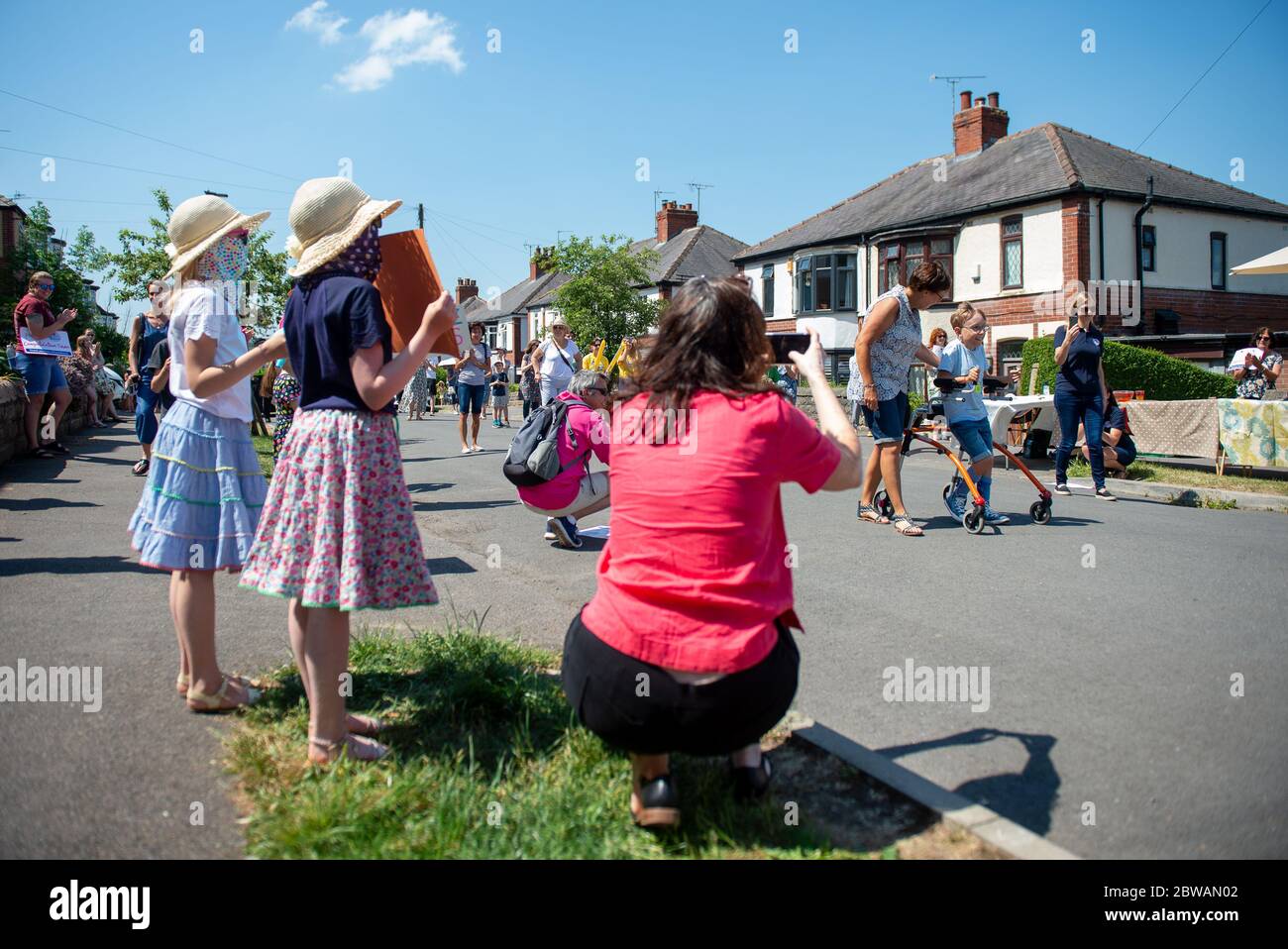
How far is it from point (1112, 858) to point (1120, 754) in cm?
83

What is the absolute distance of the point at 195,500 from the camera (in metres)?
3.47

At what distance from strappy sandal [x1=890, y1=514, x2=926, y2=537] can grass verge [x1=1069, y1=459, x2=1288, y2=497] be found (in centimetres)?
453

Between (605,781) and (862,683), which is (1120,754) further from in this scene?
(605,781)

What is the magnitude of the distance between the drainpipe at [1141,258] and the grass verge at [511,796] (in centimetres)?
3141

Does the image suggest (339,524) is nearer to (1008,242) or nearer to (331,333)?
(331,333)

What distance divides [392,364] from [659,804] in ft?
4.92

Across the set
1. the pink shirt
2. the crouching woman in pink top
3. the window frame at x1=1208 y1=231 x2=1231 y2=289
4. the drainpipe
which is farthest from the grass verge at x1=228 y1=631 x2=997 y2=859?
the window frame at x1=1208 y1=231 x2=1231 y2=289

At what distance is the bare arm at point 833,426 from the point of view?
2736 mm

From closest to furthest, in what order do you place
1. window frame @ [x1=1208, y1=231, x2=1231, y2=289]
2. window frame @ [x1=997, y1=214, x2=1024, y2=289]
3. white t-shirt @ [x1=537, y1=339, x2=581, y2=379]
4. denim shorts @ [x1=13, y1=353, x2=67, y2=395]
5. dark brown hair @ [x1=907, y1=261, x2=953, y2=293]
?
1. dark brown hair @ [x1=907, y1=261, x2=953, y2=293]
2. denim shorts @ [x1=13, y1=353, x2=67, y2=395]
3. white t-shirt @ [x1=537, y1=339, x2=581, y2=379]
4. window frame @ [x1=997, y1=214, x2=1024, y2=289]
5. window frame @ [x1=1208, y1=231, x2=1231, y2=289]

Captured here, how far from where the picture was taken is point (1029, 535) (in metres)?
7.65

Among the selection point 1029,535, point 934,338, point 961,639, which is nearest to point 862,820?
point 961,639

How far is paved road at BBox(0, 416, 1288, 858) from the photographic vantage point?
288cm

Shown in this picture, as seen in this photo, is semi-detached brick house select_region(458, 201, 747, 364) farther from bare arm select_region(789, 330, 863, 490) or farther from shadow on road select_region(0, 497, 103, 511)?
bare arm select_region(789, 330, 863, 490)
